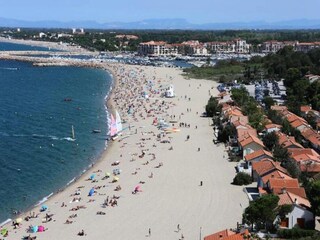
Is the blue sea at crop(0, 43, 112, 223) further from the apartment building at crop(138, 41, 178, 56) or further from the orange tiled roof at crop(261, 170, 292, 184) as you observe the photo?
the apartment building at crop(138, 41, 178, 56)

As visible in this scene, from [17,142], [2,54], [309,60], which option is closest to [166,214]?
[17,142]

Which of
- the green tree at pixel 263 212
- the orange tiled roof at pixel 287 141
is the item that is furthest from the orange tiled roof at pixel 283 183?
the orange tiled roof at pixel 287 141

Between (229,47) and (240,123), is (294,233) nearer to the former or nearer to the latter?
(240,123)

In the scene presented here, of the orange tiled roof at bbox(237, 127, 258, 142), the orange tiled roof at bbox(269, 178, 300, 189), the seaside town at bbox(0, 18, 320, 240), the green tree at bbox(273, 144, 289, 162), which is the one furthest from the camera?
the orange tiled roof at bbox(237, 127, 258, 142)

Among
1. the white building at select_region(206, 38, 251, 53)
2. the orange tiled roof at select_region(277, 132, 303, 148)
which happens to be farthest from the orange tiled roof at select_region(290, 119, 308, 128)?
the white building at select_region(206, 38, 251, 53)

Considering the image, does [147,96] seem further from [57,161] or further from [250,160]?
[250,160]

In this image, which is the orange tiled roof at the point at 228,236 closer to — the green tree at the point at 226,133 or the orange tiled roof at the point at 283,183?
the orange tiled roof at the point at 283,183
